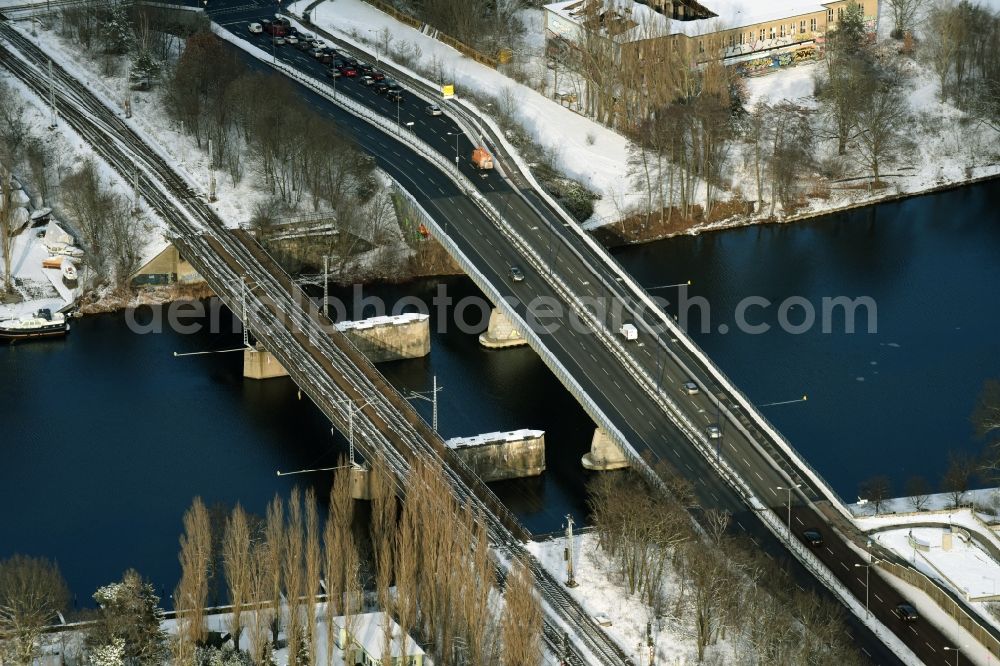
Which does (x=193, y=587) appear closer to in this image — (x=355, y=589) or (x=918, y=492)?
(x=355, y=589)

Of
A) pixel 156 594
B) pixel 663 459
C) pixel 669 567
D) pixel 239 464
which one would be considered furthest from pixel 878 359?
pixel 156 594

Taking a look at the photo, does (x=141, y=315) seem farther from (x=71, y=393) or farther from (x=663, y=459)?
(x=663, y=459)

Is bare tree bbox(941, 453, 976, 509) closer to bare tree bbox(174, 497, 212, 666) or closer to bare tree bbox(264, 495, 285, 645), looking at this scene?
bare tree bbox(264, 495, 285, 645)

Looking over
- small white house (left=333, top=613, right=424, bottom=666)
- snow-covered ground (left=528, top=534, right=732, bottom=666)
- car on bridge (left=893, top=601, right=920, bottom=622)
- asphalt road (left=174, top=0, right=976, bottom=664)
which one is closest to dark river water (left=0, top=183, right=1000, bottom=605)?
asphalt road (left=174, top=0, right=976, bottom=664)

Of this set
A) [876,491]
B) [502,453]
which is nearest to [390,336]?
[502,453]

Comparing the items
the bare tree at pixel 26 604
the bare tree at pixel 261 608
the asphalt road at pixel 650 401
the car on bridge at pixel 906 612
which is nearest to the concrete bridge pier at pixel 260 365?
the asphalt road at pixel 650 401

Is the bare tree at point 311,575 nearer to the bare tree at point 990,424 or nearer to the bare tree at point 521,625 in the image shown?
the bare tree at point 521,625
